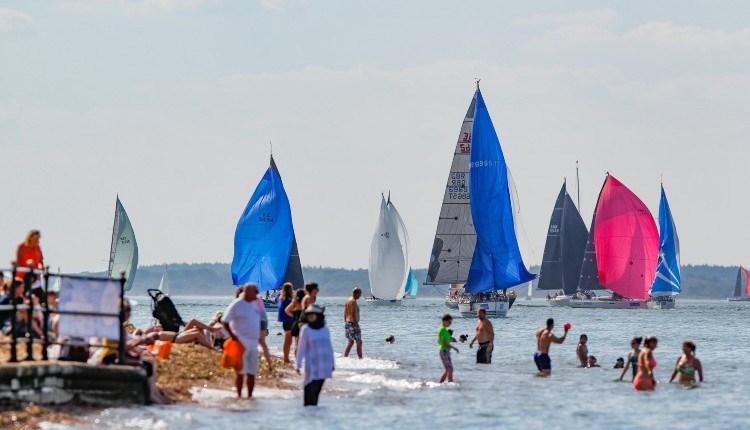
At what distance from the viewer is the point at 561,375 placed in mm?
31688

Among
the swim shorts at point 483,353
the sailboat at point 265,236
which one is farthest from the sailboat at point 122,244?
the swim shorts at point 483,353

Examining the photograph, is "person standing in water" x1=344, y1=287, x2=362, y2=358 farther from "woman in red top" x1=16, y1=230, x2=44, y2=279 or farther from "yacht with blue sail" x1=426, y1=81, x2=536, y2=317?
"yacht with blue sail" x1=426, y1=81, x2=536, y2=317

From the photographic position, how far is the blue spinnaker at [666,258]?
113188 millimetres

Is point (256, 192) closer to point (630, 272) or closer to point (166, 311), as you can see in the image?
point (630, 272)

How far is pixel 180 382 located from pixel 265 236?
59175 mm

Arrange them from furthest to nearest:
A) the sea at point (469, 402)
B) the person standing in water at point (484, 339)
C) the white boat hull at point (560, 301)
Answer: the white boat hull at point (560, 301) < the person standing in water at point (484, 339) < the sea at point (469, 402)

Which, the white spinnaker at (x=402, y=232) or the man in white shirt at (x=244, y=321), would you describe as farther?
the white spinnaker at (x=402, y=232)

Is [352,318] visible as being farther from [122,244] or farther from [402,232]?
[402,232]

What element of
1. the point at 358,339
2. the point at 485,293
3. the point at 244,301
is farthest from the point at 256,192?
the point at 244,301

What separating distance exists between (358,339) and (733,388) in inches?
341

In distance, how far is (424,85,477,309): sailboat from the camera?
85.2m

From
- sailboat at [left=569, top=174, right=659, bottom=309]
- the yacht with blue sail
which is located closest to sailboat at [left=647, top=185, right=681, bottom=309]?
sailboat at [left=569, top=174, right=659, bottom=309]

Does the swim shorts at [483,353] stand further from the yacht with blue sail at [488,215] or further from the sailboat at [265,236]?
the sailboat at [265,236]

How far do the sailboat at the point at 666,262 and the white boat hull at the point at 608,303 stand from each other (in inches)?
56.3
